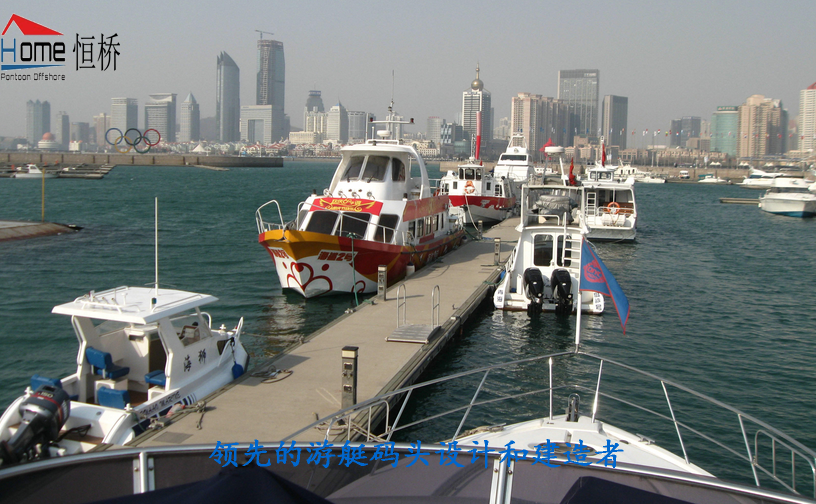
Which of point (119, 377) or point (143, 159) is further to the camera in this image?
point (143, 159)

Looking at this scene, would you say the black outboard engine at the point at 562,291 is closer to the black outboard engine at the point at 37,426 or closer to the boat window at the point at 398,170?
the boat window at the point at 398,170

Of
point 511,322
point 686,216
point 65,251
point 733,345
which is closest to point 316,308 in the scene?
point 511,322

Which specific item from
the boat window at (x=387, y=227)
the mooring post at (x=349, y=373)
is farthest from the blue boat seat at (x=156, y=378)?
the boat window at (x=387, y=227)

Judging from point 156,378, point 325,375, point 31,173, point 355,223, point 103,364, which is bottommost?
point 325,375

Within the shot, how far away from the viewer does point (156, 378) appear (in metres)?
9.86

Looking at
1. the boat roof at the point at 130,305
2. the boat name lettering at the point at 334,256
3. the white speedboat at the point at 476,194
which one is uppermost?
the white speedboat at the point at 476,194

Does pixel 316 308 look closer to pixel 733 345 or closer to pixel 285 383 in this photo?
pixel 285 383

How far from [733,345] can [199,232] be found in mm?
31162

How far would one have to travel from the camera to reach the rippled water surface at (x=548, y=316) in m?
14.4

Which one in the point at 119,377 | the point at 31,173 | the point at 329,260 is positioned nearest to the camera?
the point at 119,377

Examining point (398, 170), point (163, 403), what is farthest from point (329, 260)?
point (163, 403)

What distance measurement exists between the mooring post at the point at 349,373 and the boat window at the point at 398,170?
1471 centimetres

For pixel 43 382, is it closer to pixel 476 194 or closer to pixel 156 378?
pixel 156 378

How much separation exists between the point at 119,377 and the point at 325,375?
3.38 meters
